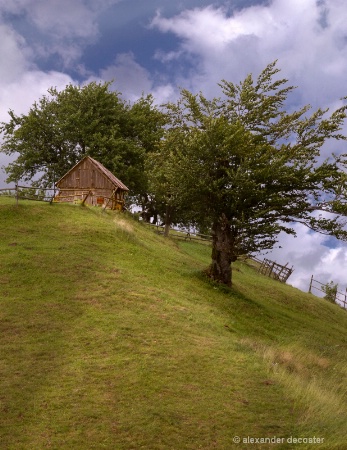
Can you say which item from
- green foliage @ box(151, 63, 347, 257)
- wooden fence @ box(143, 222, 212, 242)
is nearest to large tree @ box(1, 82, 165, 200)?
wooden fence @ box(143, 222, 212, 242)

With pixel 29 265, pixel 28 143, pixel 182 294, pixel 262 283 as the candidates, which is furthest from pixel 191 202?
pixel 28 143

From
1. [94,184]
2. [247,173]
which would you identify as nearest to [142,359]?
[247,173]

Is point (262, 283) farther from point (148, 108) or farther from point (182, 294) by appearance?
point (148, 108)

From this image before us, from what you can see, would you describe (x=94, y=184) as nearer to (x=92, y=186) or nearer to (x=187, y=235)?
(x=92, y=186)

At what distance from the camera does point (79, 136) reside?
5672cm

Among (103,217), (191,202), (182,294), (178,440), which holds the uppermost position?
(191,202)

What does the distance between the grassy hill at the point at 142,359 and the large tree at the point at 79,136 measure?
27.9m

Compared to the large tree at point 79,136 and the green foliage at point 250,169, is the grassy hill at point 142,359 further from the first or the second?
the large tree at point 79,136

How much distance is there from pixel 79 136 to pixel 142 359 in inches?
1759

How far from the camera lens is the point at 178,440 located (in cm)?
1209

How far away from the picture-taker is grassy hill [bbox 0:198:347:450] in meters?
12.6

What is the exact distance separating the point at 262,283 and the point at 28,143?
108 ft

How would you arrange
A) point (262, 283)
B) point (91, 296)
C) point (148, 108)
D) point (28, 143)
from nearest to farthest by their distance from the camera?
point (91, 296) < point (262, 283) < point (28, 143) < point (148, 108)

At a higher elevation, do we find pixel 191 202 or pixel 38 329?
pixel 191 202
